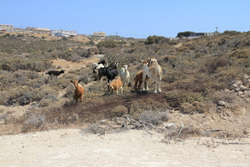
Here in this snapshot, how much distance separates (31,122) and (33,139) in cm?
119

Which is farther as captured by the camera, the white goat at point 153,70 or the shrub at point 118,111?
the white goat at point 153,70

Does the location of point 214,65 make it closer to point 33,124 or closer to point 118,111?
point 118,111

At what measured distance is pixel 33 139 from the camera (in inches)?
259

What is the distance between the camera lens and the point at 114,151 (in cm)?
543

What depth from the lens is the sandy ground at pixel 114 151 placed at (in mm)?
4754

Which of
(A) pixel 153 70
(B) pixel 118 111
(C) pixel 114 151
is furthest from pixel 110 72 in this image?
(C) pixel 114 151

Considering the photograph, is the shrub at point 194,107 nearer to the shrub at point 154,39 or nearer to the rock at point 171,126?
the rock at point 171,126

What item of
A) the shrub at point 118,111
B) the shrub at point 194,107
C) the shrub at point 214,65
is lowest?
the shrub at point 118,111

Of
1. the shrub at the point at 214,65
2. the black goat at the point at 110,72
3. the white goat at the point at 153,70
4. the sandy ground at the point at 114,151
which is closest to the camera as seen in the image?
the sandy ground at the point at 114,151

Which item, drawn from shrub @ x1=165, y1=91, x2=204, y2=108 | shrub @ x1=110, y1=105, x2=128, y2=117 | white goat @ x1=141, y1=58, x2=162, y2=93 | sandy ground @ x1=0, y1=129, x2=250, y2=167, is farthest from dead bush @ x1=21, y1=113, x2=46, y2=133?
shrub @ x1=165, y1=91, x2=204, y2=108

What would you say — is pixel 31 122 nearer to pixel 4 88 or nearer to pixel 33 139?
pixel 33 139

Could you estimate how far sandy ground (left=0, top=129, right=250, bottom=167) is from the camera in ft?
15.6

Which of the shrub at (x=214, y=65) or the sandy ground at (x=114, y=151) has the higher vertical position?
the shrub at (x=214, y=65)

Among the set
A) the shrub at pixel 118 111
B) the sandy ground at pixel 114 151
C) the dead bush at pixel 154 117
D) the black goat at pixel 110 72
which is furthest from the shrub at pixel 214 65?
the sandy ground at pixel 114 151
